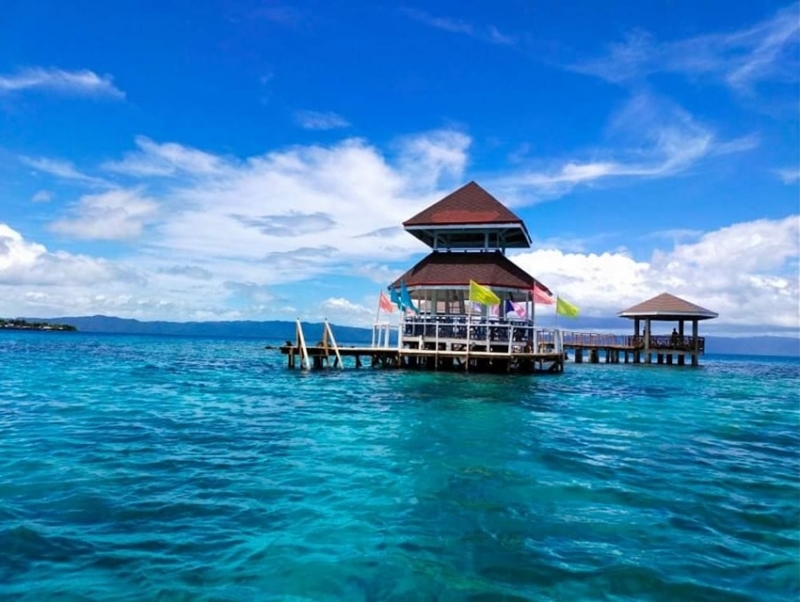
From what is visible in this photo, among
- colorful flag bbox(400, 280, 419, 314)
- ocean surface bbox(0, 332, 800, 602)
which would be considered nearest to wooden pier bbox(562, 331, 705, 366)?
colorful flag bbox(400, 280, 419, 314)

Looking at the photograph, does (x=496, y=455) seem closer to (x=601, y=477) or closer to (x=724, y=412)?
(x=601, y=477)

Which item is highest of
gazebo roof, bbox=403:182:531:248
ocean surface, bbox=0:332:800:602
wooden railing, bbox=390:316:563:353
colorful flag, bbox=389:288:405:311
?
gazebo roof, bbox=403:182:531:248

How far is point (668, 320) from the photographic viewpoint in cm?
4650

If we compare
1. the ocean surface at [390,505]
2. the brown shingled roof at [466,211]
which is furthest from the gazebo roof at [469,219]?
the ocean surface at [390,505]

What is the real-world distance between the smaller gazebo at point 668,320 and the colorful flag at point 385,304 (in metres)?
25.1

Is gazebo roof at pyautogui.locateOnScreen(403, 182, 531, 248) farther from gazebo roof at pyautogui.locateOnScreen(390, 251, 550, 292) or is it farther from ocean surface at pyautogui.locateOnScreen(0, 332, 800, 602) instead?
ocean surface at pyautogui.locateOnScreen(0, 332, 800, 602)

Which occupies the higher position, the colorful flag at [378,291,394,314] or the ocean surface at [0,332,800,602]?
the colorful flag at [378,291,394,314]

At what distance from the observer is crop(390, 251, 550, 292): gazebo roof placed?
29.2m

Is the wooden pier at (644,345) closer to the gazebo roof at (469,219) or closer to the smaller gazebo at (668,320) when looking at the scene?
the smaller gazebo at (668,320)

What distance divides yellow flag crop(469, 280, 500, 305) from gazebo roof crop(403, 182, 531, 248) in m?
4.97

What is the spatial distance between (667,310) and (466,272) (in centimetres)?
2256

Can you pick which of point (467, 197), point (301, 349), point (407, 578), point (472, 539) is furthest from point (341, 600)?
point (467, 197)

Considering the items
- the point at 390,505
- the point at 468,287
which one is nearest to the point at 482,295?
the point at 468,287

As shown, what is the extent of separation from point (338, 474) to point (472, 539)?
3.24 m
